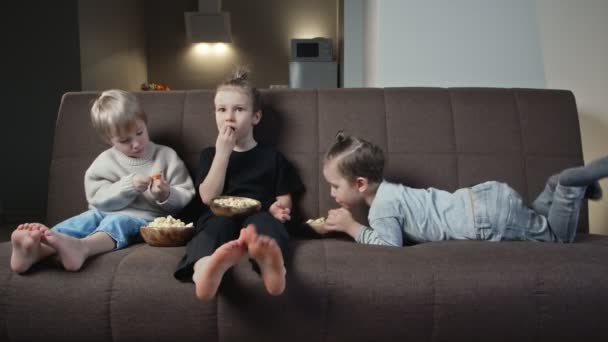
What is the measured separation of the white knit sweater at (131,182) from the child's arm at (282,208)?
302 millimetres

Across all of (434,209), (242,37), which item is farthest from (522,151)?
(242,37)

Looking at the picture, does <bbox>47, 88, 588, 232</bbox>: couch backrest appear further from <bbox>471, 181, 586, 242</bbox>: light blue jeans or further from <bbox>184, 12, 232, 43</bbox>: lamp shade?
<bbox>184, 12, 232, 43</bbox>: lamp shade

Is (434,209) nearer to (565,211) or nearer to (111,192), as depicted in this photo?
(565,211)

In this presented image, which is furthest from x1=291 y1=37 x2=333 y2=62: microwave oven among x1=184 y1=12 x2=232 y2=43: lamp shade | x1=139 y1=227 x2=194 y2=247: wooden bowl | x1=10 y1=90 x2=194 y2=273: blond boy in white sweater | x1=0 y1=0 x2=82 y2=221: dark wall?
x1=139 y1=227 x2=194 y2=247: wooden bowl

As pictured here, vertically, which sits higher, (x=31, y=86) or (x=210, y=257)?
(x=31, y=86)

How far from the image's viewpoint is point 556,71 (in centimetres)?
237

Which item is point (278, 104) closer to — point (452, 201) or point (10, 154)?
point (452, 201)

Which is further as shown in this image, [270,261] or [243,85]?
[243,85]

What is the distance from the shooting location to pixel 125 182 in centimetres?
169

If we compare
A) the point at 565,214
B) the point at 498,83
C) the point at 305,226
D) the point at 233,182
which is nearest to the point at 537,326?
the point at 565,214

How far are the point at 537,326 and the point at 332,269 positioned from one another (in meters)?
0.52

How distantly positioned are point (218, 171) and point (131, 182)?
283mm

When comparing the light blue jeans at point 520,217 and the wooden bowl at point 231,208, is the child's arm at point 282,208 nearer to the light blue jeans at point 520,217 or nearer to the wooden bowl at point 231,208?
the wooden bowl at point 231,208

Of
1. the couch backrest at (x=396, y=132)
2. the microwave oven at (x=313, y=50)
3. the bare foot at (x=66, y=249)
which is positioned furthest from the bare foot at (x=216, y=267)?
the microwave oven at (x=313, y=50)
